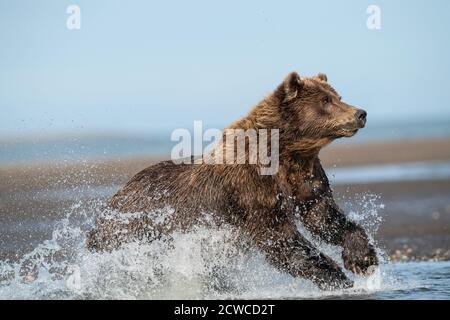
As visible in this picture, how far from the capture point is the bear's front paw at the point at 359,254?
9.90 m

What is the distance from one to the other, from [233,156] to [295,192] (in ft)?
2.46

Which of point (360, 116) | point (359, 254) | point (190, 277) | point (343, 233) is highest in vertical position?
point (360, 116)

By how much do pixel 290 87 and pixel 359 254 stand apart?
6.21 feet

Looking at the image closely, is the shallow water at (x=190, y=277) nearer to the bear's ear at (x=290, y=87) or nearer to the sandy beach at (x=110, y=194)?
the bear's ear at (x=290, y=87)

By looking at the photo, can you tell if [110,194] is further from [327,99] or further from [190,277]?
[327,99]

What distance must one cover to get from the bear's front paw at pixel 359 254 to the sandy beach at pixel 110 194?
2.37 m

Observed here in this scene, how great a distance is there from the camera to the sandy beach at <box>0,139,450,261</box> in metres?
13.6

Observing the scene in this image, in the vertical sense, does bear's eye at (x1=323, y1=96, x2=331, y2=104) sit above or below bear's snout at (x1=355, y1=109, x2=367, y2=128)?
above

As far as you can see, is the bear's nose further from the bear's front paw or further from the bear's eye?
the bear's front paw

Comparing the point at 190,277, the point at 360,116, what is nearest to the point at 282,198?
the point at 360,116

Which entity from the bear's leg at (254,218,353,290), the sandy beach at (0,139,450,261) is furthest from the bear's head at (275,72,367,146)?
the sandy beach at (0,139,450,261)

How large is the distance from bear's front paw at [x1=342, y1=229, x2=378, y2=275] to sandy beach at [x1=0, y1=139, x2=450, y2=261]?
7.76ft

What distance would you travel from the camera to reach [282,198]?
9.76 m

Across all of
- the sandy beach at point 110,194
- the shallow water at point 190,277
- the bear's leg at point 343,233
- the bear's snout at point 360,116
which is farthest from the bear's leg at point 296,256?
the sandy beach at point 110,194
